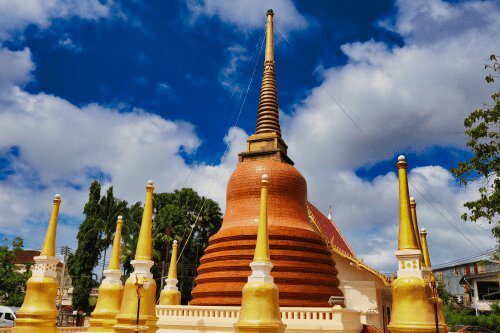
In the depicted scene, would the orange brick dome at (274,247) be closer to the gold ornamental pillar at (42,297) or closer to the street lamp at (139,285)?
the street lamp at (139,285)

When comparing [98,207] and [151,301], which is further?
[98,207]

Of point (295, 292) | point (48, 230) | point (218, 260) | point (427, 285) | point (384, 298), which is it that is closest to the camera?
point (427, 285)

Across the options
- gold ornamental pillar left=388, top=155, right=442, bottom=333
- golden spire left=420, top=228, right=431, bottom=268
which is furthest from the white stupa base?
gold ornamental pillar left=388, top=155, right=442, bottom=333

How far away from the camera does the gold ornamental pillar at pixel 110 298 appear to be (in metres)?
18.2

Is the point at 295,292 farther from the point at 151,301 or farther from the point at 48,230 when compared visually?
the point at 48,230

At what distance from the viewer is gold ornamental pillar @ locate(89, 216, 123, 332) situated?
18188 millimetres

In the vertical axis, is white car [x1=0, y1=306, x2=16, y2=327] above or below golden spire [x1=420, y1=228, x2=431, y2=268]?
below

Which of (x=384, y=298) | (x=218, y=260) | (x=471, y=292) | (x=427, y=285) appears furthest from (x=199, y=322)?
(x=471, y=292)

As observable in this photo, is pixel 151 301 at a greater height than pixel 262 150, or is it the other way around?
pixel 262 150

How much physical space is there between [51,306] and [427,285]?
12.1m

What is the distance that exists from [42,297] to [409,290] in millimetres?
11841

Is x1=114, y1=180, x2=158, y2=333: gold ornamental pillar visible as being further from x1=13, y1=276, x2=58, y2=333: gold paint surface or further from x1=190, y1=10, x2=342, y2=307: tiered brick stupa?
x1=190, y1=10, x2=342, y2=307: tiered brick stupa

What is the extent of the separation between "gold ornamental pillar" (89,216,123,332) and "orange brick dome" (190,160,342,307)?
4.74 m

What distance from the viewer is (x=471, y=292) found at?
178 ft
